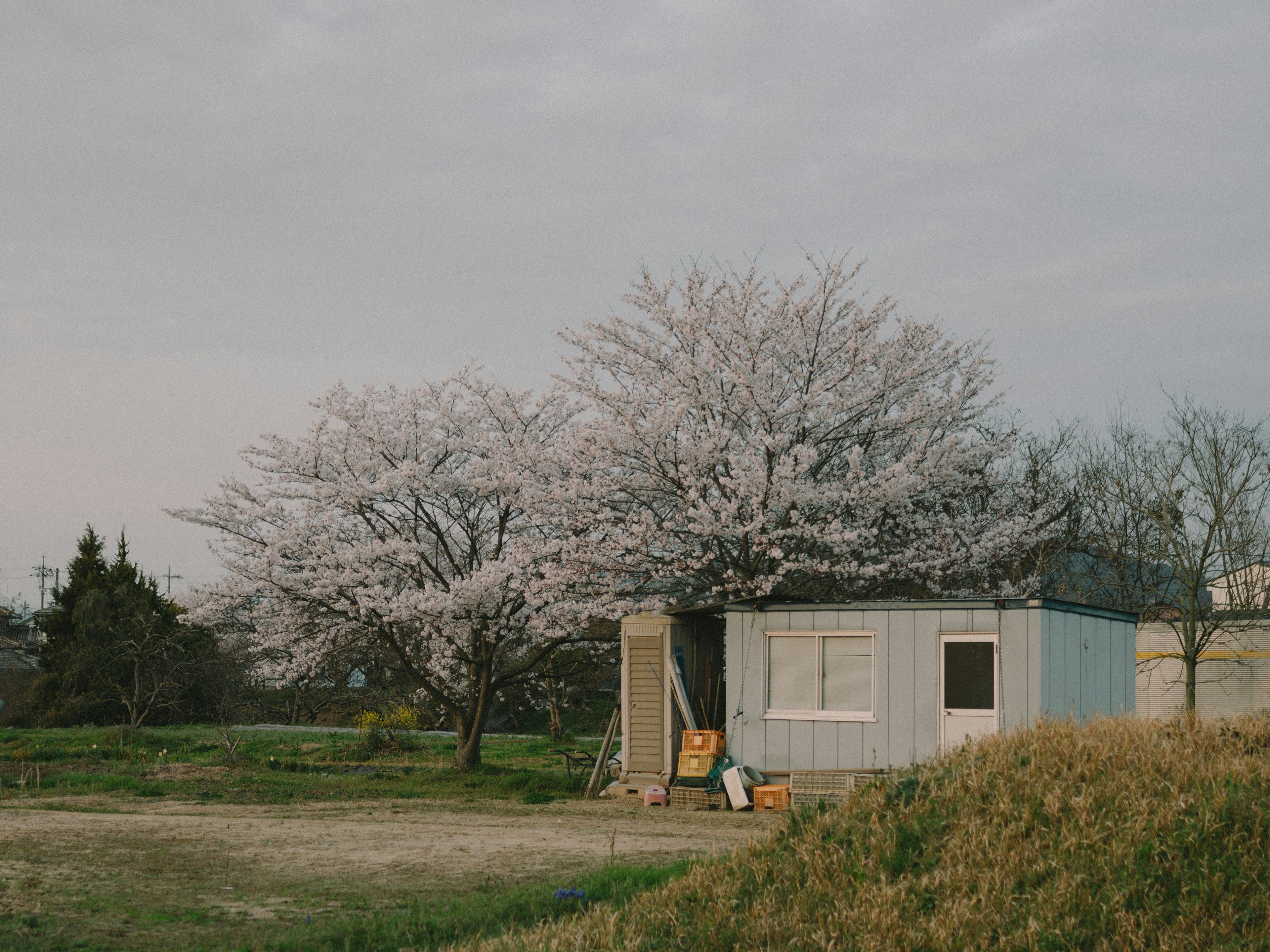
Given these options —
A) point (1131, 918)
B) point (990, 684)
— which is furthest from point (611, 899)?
point (990, 684)

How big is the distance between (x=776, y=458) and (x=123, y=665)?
64.5 feet

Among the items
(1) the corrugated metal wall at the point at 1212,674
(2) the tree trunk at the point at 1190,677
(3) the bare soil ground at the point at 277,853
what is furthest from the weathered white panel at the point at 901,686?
(2) the tree trunk at the point at 1190,677

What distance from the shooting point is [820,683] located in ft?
46.3

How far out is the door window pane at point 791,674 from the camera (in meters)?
14.2

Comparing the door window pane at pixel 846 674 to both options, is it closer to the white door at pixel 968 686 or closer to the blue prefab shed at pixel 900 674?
the blue prefab shed at pixel 900 674

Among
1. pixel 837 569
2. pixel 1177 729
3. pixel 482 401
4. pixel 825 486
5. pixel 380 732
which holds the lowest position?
pixel 380 732

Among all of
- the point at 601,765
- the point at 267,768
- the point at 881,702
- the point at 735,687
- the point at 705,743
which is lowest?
the point at 267,768

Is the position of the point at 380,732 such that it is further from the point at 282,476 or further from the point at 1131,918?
the point at 1131,918

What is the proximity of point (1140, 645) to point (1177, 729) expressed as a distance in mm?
16232

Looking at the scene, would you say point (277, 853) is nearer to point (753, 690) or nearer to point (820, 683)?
point (753, 690)

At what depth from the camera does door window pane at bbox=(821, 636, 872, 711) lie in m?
13.9

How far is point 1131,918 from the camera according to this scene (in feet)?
17.3

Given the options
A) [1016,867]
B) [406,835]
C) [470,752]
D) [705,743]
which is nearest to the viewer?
[1016,867]

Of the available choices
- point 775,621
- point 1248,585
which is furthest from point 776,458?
point 1248,585
